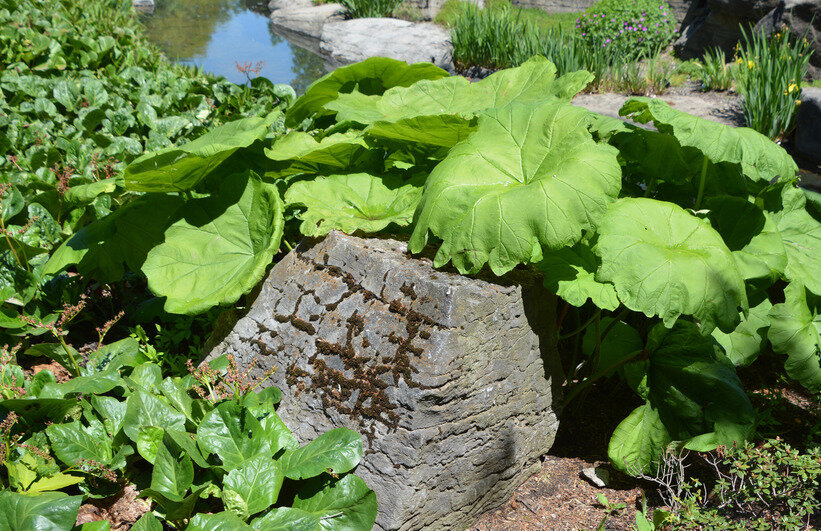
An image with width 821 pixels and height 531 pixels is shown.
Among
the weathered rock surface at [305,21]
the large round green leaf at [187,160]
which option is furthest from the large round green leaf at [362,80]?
the weathered rock surface at [305,21]

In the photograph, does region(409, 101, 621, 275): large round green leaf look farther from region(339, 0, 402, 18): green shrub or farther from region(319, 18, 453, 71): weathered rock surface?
region(339, 0, 402, 18): green shrub

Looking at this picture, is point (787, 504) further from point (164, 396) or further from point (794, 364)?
point (164, 396)

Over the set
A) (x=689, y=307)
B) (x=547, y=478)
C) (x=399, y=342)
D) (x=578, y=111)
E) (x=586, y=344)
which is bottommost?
(x=547, y=478)

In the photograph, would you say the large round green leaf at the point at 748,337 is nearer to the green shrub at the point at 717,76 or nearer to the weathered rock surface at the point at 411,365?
the weathered rock surface at the point at 411,365

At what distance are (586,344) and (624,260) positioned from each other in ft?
2.49

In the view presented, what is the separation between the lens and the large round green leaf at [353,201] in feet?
8.04

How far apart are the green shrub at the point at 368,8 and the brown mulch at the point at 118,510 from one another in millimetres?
12741

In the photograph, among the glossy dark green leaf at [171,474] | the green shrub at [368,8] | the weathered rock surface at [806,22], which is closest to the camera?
the glossy dark green leaf at [171,474]

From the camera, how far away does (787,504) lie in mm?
2273

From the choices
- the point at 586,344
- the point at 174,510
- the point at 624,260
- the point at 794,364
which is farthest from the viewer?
the point at 586,344

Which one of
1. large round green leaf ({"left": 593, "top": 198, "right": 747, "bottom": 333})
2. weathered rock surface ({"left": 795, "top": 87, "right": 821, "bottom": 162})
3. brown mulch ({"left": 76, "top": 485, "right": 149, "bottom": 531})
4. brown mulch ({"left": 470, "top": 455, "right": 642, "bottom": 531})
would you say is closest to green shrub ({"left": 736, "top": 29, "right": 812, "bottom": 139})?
weathered rock surface ({"left": 795, "top": 87, "right": 821, "bottom": 162})

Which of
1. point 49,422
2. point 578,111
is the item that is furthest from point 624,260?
point 49,422

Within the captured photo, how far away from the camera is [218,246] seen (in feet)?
8.66

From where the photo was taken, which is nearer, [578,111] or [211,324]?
[578,111]
